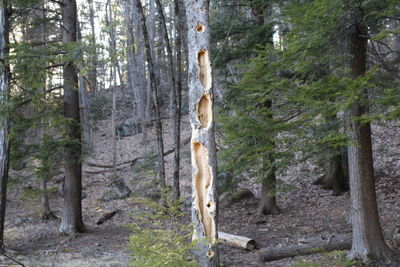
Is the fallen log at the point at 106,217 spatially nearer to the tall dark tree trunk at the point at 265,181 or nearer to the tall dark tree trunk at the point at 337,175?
the tall dark tree trunk at the point at 265,181

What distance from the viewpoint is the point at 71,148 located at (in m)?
11.6

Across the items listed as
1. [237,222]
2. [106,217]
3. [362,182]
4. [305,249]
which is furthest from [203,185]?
[106,217]

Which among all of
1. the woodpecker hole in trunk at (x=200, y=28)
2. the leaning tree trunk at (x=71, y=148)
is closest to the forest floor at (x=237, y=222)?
the leaning tree trunk at (x=71, y=148)

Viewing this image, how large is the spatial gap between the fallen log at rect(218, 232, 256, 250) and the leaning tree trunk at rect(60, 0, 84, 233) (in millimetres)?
4943

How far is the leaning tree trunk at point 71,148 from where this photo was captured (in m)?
11.6

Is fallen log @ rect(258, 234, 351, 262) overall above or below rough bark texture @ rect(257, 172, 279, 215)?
below

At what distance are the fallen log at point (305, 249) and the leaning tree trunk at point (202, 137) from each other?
128 inches

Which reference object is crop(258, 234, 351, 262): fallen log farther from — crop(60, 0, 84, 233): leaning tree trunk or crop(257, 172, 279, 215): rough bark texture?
crop(60, 0, 84, 233): leaning tree trunk

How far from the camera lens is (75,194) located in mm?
11883

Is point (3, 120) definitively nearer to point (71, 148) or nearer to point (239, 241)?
point (71, 148)

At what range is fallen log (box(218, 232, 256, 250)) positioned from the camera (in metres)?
9.12

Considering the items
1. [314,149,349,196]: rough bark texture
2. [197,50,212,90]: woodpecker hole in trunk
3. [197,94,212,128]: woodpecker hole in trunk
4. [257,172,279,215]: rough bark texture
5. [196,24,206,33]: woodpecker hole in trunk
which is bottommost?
[257,172,279,215]: rough bark texture

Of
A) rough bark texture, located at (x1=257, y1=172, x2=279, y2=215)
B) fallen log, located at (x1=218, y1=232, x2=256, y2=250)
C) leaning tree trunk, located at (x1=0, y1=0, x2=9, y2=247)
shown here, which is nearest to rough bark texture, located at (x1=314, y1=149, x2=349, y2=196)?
rough bark texture, located at (x1=257, y1=172, x2=279, y2=215)

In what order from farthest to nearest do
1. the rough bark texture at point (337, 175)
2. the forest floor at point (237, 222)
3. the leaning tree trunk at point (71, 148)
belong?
the rough bark texture at point (337, 175) → the leaning tree trunk at point (71, 148) → the forest floor at point (237, 222)
